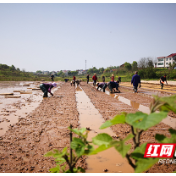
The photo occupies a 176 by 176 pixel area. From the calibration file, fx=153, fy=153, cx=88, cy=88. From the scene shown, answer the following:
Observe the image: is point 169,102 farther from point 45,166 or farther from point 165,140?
point 45,166

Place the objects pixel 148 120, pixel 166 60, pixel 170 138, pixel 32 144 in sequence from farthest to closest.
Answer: pixel 166 60
pixel 32 144
pixel 170 138
pixel 148 120

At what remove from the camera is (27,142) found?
394cm

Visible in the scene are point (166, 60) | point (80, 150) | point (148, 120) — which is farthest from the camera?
point (166, 60)

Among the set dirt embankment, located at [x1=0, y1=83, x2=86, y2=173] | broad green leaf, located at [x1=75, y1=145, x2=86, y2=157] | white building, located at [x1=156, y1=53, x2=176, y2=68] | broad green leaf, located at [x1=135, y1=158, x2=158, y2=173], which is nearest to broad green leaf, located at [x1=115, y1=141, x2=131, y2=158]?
broad green leaf, located at [x1=135, y1=158, x2=158, y2=173]

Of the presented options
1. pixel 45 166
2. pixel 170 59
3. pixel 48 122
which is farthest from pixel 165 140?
pixel 170 59

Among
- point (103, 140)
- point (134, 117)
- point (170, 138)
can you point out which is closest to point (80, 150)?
point (103, 140)

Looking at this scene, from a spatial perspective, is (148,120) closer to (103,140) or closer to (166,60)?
(103,140)

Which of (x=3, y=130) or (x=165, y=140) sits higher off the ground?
(x=165, y=140)

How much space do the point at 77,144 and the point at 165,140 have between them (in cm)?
53

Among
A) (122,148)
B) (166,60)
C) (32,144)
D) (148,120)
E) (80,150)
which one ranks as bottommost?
(32,144)
